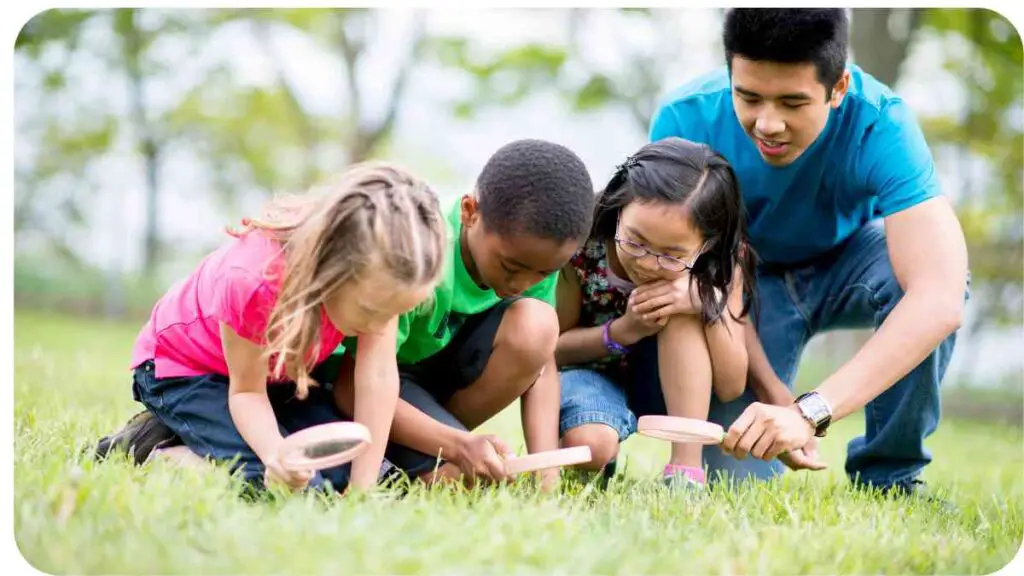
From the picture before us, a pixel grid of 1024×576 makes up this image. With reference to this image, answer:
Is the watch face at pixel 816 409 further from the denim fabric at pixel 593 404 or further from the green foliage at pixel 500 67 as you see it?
the green foliage at pixel 500 67

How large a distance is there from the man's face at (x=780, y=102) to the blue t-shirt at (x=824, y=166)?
0.17m

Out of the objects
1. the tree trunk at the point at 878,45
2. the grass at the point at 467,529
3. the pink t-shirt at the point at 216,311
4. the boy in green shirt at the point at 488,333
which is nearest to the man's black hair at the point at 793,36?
the boy in green shirt at the point at 488,333

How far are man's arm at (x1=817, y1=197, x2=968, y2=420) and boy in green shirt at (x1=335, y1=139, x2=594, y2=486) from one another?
0.91 m

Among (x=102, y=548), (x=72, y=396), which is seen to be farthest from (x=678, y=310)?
(x=72, y=396)

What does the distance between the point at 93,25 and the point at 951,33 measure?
12938mm

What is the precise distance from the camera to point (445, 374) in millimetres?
3402

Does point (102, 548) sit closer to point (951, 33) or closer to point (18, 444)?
point (18, 444)

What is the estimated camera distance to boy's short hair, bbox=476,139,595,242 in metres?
2.77

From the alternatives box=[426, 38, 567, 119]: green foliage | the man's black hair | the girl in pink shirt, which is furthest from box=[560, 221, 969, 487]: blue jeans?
box=[426, 38, 567, 119]: green foliage

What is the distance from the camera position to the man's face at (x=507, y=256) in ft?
9.15

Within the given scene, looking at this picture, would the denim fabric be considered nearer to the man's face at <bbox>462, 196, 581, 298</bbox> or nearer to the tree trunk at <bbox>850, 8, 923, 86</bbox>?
the man's face at <bbox>462, 196, 581, 298</bbox>

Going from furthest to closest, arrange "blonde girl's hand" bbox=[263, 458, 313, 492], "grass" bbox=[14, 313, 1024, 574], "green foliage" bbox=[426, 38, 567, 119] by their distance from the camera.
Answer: "green foliage" bbox=[426, 38, 567, 119] → "blonde girl's hand" bbox=[263, 458, 313, 492] → "grass" bbox=[14, 313, 1024, 574]

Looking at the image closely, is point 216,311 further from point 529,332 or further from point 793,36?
point 793,36

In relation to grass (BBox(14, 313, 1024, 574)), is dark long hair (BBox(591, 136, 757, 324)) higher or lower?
higher
